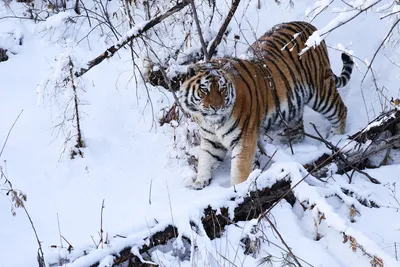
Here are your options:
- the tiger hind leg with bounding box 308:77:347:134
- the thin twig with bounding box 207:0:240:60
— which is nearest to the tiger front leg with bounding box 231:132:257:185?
the tiger hind leg with bounding box 308:77:347:134

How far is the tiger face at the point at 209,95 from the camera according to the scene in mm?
4320

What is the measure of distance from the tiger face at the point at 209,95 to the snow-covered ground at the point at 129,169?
0.62m

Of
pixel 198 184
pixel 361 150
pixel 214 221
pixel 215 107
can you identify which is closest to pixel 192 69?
pixel 215 107

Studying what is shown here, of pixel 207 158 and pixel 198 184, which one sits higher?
pixel 207 158

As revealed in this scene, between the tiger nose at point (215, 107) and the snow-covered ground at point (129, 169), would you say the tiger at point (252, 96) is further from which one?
the snow-covered ground at point (129, 169)

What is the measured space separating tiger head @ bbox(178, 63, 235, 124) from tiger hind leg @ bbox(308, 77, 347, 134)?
1252 millimetres

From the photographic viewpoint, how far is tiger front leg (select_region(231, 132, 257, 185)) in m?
4.53

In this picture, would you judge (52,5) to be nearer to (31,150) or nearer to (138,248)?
(31,150)

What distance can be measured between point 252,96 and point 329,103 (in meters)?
1.06

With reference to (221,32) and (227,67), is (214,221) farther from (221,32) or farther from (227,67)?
(221,32)

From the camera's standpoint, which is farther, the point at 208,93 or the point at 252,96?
the point at 252,96

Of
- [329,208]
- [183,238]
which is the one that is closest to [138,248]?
[183,238]

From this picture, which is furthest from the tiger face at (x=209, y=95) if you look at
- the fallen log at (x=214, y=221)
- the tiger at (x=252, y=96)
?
the fallen log at (x=214, y=221)

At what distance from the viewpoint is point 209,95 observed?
4.32 meters
